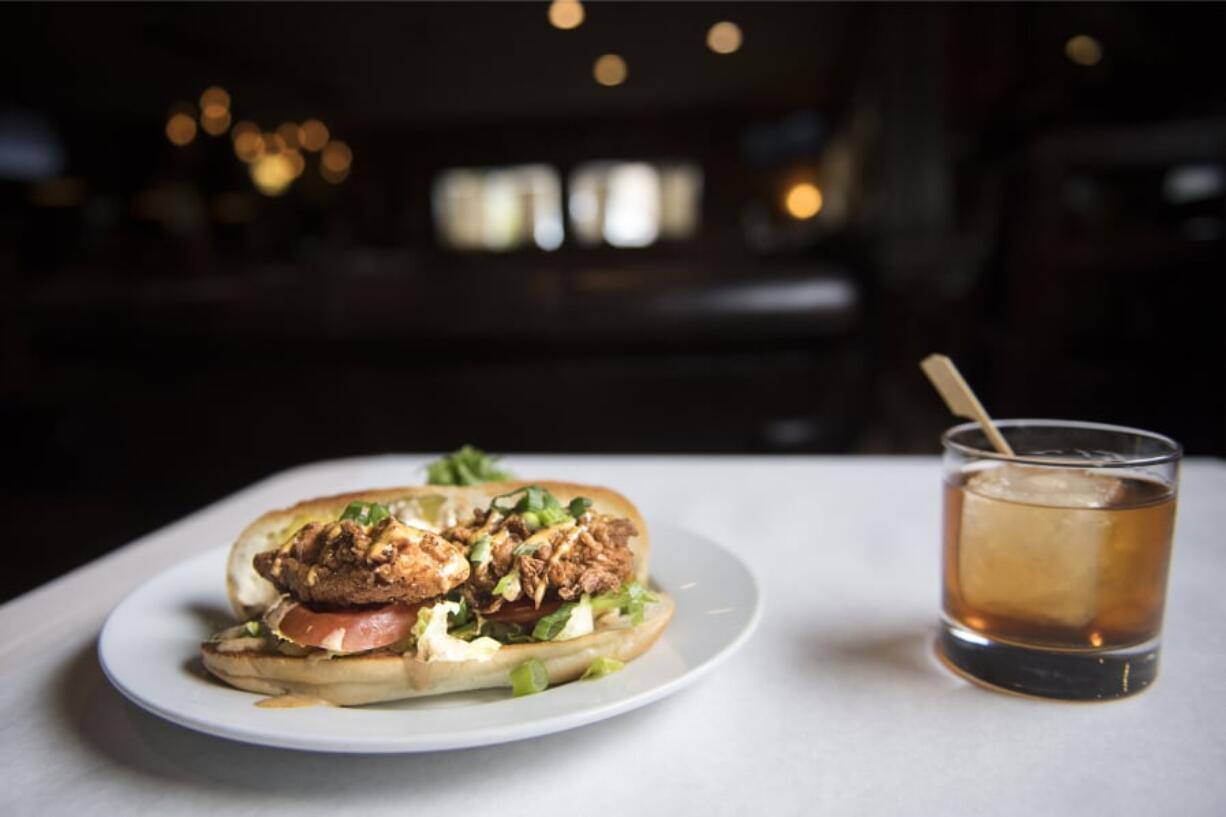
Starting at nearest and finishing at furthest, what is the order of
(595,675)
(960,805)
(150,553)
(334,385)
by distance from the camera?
1. (960,805)
2. (595,675)
3. (150,553)
4. (334,385)

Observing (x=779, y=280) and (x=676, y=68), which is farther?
(x=676, y=68)

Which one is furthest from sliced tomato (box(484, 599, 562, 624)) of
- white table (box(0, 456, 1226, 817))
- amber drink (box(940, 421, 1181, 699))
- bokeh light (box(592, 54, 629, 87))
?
bokeh light (box(592, 54, 629, 87))

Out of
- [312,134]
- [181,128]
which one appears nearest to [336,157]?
[312,134]

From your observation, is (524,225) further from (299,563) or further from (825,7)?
(299,563)

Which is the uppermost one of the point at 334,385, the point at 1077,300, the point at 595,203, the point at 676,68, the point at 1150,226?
the point at 676,68

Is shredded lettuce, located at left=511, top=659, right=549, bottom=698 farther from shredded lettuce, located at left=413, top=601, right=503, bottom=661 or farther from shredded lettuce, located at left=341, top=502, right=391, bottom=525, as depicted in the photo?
shredded lettuce, located at left=341, top=502, right=391, bottom=525

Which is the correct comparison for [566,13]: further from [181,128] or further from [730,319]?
[181,128]

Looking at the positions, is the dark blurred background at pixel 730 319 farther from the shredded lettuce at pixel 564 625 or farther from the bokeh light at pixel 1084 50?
the shredded lettuce at pixel 564 625

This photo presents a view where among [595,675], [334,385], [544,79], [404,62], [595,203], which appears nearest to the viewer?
[595,675]

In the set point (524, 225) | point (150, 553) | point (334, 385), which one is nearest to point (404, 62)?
point (524, 225)
